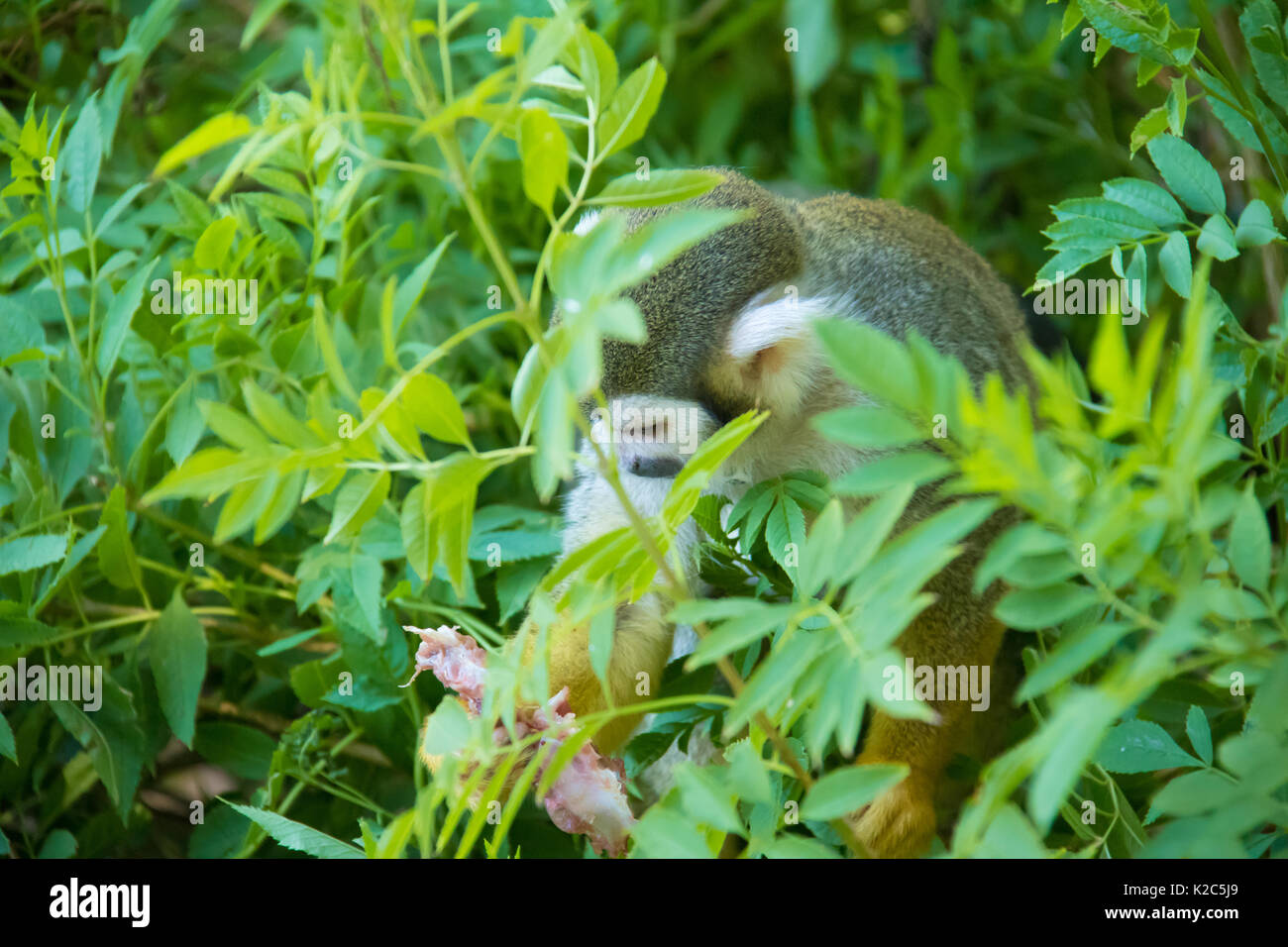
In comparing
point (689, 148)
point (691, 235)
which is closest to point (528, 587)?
point (691, 235)

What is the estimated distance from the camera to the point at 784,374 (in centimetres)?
235

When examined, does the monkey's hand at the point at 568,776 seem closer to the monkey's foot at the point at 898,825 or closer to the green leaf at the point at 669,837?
the monkey's foot at the point at 898,825

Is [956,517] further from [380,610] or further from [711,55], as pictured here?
[711,55]

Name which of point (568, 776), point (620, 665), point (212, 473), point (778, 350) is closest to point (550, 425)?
point (212, 473)

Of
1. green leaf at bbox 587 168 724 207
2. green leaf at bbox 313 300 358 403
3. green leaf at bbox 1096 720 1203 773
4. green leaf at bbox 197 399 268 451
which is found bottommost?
green leaf at bbox 1096 720 1203 773

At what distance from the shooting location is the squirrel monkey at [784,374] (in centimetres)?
228

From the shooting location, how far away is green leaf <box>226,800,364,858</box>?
6.10 ft

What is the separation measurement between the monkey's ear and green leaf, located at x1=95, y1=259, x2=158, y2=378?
3.90 ft

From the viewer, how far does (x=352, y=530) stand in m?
1.53

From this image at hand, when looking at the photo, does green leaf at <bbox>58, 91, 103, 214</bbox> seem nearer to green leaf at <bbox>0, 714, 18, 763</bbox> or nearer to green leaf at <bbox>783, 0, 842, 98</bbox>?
green leaf at <bbox>0, 714, 18, 763</bbox>

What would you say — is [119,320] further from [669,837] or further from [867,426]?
[867,426]

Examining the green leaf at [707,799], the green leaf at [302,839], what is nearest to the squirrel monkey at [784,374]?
the green leaf at [302,839]

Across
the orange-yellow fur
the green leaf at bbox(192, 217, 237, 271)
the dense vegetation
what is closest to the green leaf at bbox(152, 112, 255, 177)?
the dense vegetation
